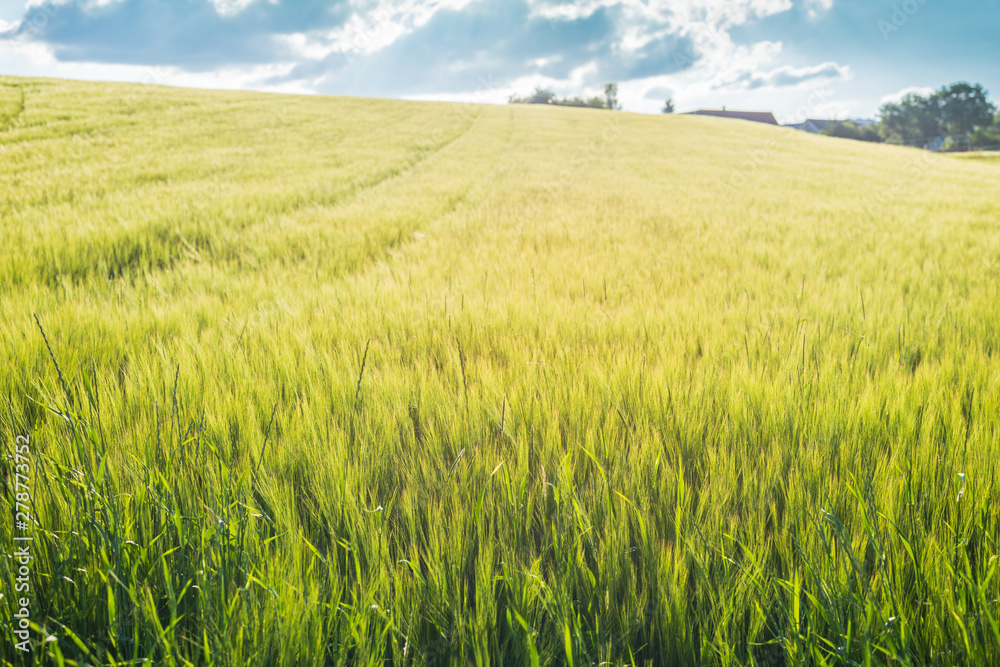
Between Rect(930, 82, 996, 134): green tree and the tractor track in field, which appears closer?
the tractor track in field

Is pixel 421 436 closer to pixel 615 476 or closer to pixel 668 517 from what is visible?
pixel 615 476

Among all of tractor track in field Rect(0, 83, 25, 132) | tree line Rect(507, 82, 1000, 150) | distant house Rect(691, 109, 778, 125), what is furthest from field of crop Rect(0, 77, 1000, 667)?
distant house Rect(691, 109, 778, 125)

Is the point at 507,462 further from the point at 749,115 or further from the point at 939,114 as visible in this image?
the point at 749,115

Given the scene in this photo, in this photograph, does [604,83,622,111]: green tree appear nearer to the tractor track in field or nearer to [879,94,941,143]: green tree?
[879,94,941,143]: green tree

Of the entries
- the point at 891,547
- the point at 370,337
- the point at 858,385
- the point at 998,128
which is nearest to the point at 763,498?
the point at 891,547

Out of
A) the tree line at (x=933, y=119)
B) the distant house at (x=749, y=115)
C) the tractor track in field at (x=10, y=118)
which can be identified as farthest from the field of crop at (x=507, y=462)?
the distant house at (x=749, y=115)

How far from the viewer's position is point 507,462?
3.14 feet

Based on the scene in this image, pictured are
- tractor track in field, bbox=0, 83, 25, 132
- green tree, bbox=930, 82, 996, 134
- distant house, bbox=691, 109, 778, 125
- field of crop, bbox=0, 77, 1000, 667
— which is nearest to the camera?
field of crop, bbox=0, 77, 1000, 667

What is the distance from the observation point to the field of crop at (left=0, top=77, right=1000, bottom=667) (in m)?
0.66

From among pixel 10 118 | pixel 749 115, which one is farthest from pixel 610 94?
pixel 10 118

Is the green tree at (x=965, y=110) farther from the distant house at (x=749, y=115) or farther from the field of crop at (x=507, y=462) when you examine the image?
the field of crop at (x=507, y=462)

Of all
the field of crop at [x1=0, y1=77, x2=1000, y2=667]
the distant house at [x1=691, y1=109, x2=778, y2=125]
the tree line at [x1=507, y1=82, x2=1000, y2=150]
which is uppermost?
the distant house at [x1=691, y1=109, x2=778, y2=125]

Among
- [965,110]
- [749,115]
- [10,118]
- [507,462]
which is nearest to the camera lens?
[507,462]

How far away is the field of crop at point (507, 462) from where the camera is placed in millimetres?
663
